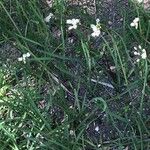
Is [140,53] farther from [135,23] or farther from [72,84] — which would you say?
[72,84]

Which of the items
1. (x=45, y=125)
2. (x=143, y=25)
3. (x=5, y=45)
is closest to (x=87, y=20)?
(x=143, y=25)

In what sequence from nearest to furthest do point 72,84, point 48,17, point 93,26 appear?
point 93,26 → point 72,84 → point 48,17

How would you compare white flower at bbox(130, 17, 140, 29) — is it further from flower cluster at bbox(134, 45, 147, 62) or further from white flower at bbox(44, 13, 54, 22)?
white flower at bbox(44, 13, 54, 22)

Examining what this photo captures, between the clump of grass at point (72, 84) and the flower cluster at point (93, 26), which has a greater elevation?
the flower cluster at point (93, 26)

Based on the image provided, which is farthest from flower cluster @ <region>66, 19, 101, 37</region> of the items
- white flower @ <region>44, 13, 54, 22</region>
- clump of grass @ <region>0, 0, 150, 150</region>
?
white flower @ <region>44, 13, 54, 22</region>

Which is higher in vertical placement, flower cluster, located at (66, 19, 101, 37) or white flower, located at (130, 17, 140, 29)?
flower cluster, located at (66, 19, 101, 37)

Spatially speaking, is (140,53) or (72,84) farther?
(72,84)

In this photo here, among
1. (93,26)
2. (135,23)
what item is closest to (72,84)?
(93,26)

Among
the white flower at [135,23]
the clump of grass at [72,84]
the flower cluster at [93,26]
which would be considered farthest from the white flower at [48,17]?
the white flower at [135,23]

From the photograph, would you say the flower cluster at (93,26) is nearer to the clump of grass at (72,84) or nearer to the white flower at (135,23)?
the clump of grass at (72,84)
